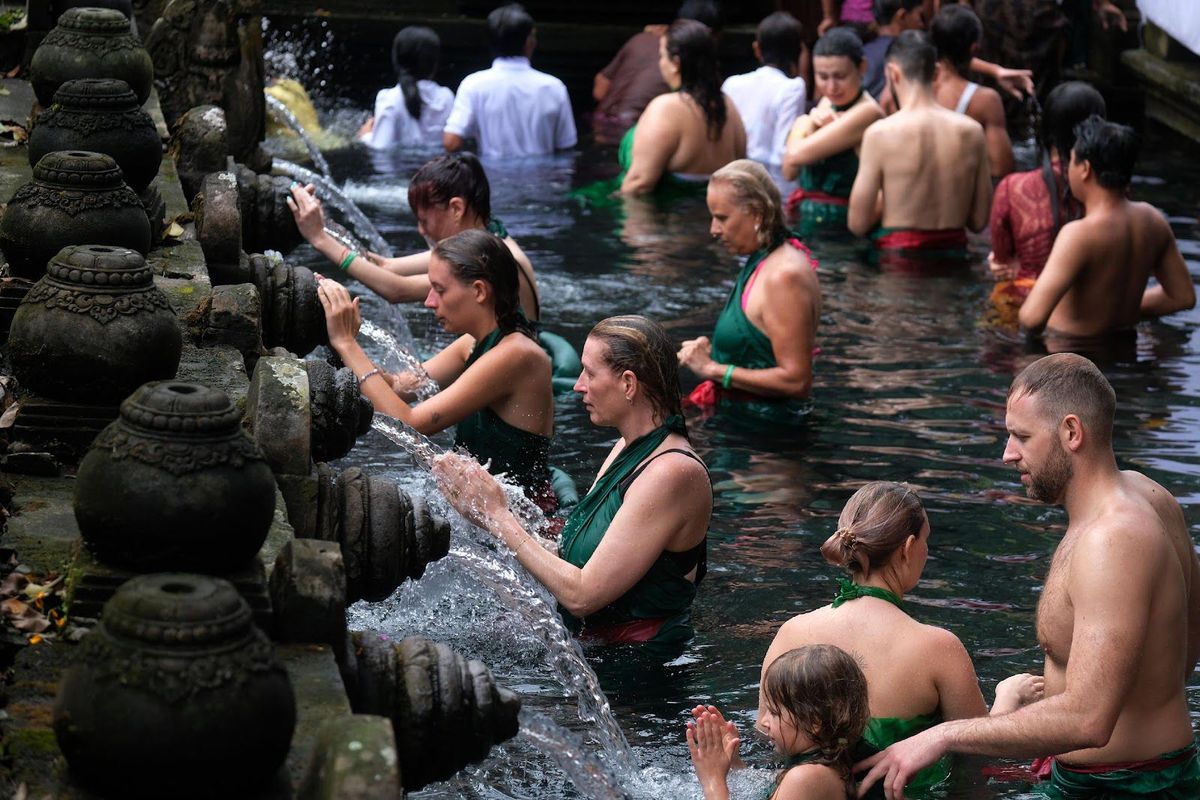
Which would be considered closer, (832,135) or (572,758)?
(572,758)

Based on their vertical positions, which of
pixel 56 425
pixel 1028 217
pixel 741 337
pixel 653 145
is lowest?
pixel 741 337

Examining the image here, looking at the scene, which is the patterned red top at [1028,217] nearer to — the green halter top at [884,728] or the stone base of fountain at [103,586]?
the green halter top at [884,728]

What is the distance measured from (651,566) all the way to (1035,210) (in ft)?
16.0

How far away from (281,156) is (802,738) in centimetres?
904

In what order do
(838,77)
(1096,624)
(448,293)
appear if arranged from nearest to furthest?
(1096,624) → (448,293) → (838,77)

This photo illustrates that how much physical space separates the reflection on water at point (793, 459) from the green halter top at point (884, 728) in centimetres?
40

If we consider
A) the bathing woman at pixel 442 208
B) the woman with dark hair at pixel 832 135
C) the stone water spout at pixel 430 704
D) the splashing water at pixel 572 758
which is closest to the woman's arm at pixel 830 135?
the woman with dark hair at pixel 832 135

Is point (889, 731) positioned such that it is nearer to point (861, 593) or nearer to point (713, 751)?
point (861, 593)

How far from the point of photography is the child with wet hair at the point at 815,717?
147 inches

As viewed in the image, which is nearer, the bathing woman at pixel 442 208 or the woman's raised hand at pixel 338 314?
the woman's raised hand at pixel 338 314

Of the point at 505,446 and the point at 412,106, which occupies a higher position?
the point at 412,106

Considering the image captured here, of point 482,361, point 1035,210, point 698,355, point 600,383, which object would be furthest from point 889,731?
point 1035,210

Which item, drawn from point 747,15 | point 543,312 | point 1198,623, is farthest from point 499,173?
point 1198,623

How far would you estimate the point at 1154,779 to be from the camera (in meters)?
4.11
